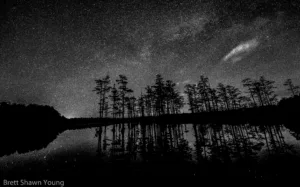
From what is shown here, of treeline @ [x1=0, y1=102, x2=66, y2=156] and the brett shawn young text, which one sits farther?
treeline @ [x1=0, y1=102, x2=66, y2=156]

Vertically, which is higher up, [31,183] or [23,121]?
→ [23,121]

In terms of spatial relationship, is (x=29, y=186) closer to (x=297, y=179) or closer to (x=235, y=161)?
(x=235, y=161)

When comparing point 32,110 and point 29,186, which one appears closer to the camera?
point 29,186

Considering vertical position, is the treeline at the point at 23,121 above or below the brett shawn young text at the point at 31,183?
above

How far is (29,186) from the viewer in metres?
5.77

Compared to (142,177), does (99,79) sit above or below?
above

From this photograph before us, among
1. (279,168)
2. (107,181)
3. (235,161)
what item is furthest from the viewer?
(235,161)

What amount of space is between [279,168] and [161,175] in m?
5.81

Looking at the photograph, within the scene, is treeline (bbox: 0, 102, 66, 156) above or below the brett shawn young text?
above

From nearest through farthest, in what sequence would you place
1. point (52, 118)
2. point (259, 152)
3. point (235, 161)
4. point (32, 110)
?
point (235, 161), point (259, 152), point (32, 110), point (52, 118)

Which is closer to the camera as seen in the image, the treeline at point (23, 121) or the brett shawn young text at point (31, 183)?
the brett shawn young text at point (31, 183)

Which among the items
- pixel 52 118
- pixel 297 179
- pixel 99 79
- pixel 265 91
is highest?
pixel 99 79

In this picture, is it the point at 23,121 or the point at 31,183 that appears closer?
the point at 31,183

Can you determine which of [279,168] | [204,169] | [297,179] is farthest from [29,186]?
[279,168]
